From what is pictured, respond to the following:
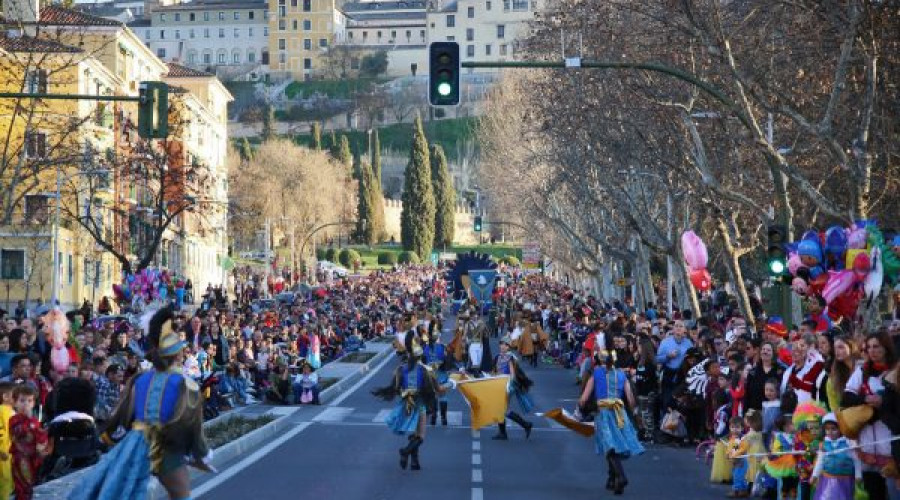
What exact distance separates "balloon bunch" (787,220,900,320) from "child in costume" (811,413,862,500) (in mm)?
4114

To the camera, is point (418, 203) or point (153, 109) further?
point (418, 203)

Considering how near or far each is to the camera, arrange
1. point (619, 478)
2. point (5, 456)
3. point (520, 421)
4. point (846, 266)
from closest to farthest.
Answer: point (5, 456) < point (619, 478) < point (846, 266) < point (520, 421)

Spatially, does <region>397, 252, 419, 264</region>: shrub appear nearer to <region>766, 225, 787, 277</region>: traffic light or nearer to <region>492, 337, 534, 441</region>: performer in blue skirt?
<region>492, 337, 534, 441</region>: performer in blue skirt

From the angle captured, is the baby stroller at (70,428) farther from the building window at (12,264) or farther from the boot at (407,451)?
the building window at (12,264)

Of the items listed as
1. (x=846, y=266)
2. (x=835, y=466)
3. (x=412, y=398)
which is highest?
(x=846, y=266)

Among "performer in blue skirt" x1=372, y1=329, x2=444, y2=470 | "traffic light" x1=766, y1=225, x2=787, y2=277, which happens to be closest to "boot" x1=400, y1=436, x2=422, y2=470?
"performer in blue skirt" x1=372, y1=329, x2=444, y2=470

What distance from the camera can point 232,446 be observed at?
22.7 metres

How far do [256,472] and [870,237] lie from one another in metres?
7.92

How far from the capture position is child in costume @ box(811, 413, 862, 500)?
Result: 15.3 m

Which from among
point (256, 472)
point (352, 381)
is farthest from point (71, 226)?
point (256, 472)

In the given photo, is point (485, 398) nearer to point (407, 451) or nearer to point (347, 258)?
point (407, 451)

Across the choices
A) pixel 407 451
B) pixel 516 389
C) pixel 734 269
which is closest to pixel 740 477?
pixel 407 451

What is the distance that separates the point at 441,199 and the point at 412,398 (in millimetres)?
149014

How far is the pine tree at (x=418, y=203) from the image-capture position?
16188cm
